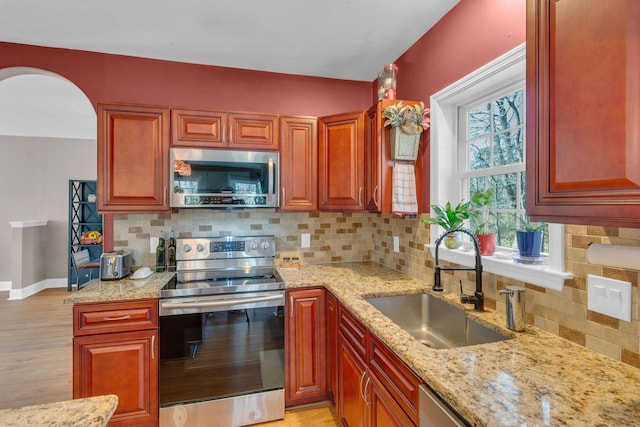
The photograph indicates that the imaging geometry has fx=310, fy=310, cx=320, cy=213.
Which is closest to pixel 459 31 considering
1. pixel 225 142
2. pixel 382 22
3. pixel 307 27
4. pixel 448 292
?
pixel 382 22

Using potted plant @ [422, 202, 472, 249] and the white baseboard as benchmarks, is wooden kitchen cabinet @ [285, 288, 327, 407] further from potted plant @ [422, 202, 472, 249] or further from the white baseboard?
the white baseboard

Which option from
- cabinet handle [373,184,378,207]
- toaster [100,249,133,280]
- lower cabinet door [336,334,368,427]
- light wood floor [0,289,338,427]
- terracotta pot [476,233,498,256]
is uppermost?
cabinet handle [373,184,378,207]

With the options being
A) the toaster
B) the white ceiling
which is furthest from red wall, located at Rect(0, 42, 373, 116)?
the toaster

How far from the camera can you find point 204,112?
2.23m

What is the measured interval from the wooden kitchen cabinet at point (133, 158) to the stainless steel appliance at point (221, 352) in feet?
2.08

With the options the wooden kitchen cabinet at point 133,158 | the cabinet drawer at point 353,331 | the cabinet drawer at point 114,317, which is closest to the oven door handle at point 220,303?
the cabinet drawer at point 114,317

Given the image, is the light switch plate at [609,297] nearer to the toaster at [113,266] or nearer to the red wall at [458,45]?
the red wall at [458,45]

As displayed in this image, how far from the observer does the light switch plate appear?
983 millimetres

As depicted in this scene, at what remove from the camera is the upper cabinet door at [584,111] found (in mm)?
683

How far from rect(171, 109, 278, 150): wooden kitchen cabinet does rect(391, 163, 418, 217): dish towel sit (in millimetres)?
933

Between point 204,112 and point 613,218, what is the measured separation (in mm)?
2259

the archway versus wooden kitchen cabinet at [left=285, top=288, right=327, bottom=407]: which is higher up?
the archway

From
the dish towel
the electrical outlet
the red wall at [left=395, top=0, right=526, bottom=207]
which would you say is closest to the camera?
the red wall at [left=395, top=0, right=526, bottom=207]

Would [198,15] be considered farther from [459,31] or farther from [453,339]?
[453,339]
